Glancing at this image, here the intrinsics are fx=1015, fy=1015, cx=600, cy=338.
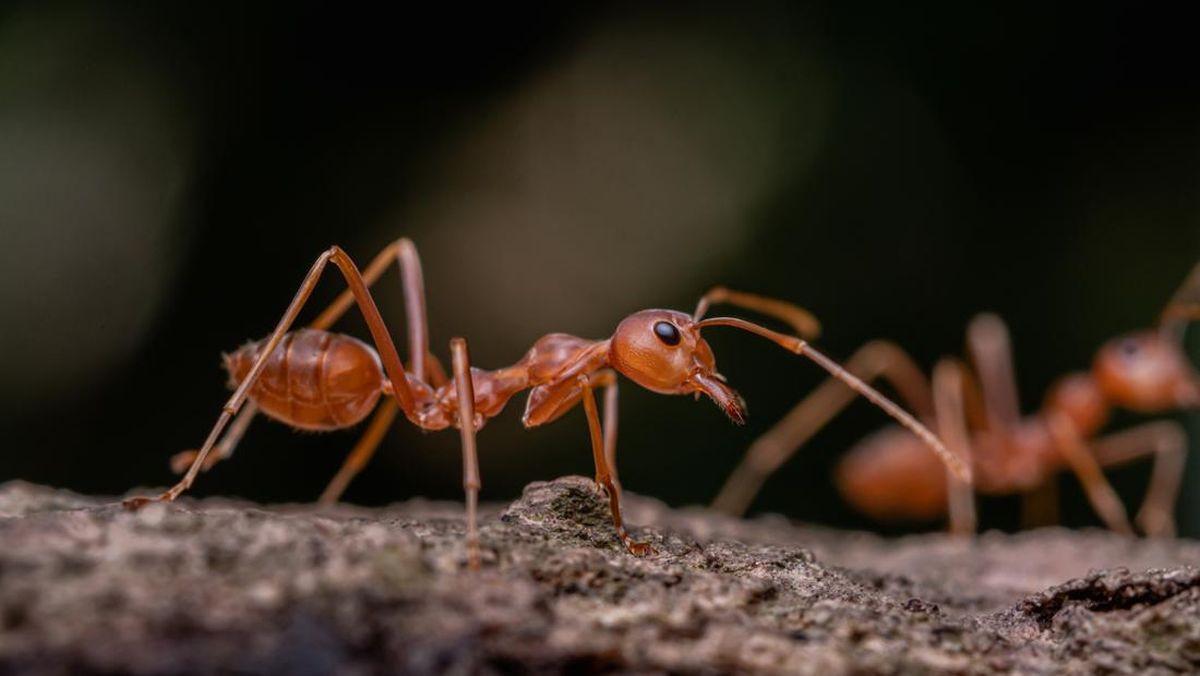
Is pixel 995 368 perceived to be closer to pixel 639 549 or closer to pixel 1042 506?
pixel 1042 506

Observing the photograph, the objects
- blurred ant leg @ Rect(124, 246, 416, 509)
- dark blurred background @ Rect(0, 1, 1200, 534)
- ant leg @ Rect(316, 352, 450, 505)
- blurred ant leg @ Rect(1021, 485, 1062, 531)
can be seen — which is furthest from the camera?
blurred ant leg @ Rect(1021, 485, 1062, 531)

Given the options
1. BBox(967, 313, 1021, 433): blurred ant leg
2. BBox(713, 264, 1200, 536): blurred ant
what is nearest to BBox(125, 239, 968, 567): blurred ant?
BBox(713, 264, 1200, 536): blurred ant

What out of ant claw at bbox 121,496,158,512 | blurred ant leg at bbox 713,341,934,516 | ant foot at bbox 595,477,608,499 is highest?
blurred ant leg at bbox 713,341,934,516

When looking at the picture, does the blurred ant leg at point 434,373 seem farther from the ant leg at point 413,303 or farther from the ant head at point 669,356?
the ant head at point 669,356

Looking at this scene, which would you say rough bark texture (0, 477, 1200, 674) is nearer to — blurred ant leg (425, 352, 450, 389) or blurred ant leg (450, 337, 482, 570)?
blurred ant leg (450, 337, 482, 570)

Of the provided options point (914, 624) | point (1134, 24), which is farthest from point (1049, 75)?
point (914, 624)
